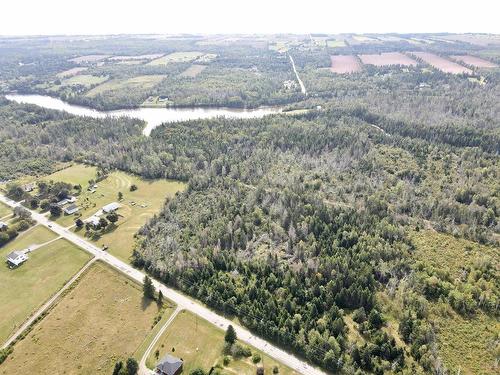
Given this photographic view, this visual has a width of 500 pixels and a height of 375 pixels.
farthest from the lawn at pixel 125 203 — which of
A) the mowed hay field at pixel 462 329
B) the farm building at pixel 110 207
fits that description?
the mowed hay field at pixel 462 329

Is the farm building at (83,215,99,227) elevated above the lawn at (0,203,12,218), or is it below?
above

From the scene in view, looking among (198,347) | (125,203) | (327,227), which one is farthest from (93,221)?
(327,227)

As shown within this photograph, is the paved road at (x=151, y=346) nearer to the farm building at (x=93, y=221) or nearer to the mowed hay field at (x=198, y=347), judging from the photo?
the mowed hay field at (x=198, y=347)

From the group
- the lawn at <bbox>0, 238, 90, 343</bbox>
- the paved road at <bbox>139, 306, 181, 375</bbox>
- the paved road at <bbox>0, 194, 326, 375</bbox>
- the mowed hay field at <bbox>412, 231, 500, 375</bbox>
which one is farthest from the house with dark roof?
the mowed hay field at <bbox>412, 231, 500, 375</bbox>

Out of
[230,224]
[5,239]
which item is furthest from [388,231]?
[5,239]

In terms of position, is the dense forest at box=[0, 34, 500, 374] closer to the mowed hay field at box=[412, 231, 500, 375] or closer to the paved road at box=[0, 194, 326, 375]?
the mowed hay field at box=[412, 231, 500, 375]

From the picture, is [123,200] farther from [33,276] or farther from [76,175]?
[33,276]
